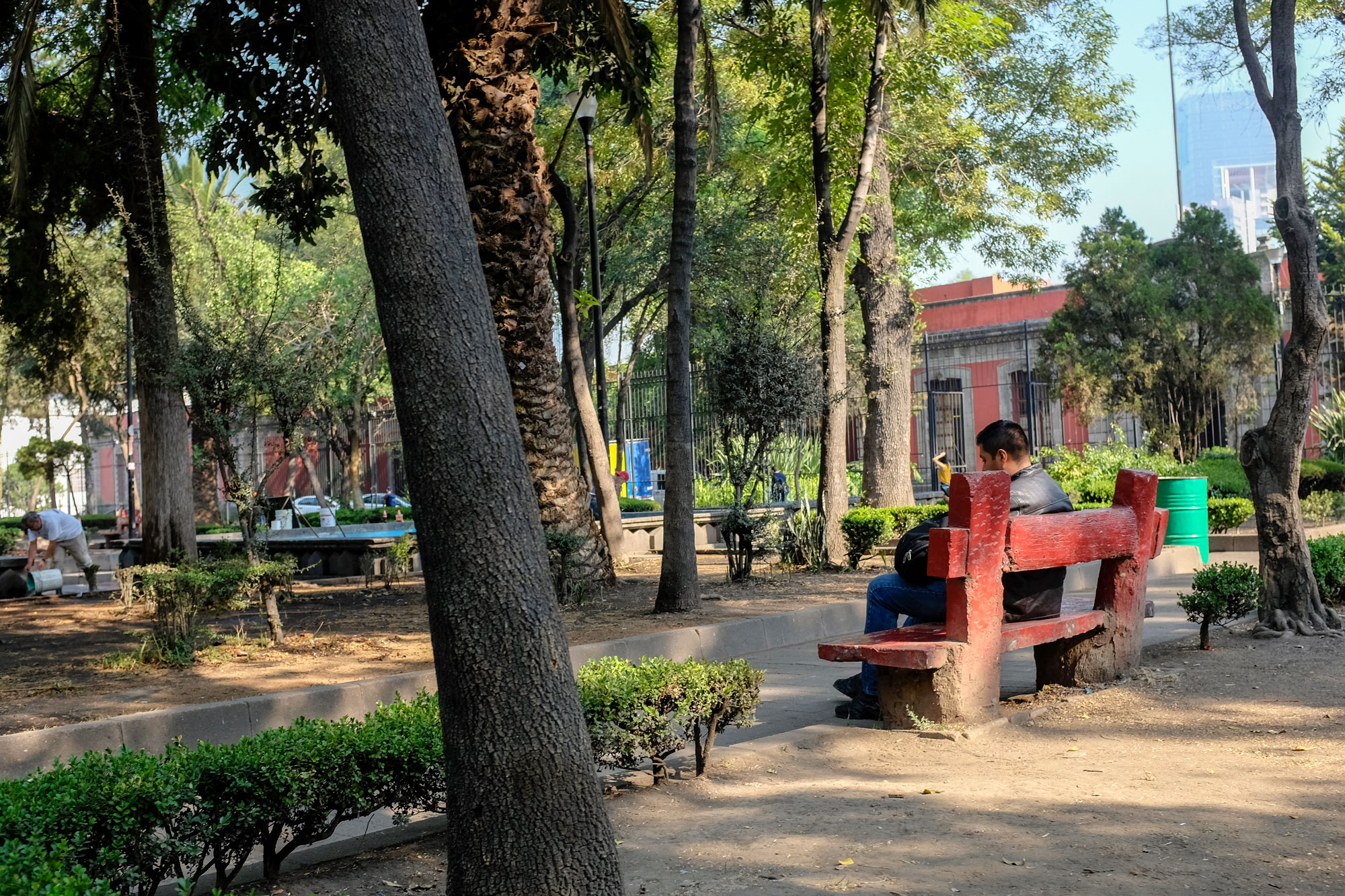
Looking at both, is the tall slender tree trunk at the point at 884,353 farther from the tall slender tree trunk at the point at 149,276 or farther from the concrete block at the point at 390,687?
the concrete block at the point at 390,687

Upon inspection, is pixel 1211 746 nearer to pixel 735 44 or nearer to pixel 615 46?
pixel 615 46

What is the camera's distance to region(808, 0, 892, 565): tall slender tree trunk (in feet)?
46.2

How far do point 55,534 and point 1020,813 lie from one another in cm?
1630

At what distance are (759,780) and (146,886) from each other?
2578mm

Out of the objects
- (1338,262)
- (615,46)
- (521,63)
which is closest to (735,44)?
Answer: (615,46)

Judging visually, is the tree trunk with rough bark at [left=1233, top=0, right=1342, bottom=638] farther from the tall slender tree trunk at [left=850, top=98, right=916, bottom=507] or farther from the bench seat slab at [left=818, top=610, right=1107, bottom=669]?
the tall slender tree trunk at [left=850, top=98, right=916, bottom=507]

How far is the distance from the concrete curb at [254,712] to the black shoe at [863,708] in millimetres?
1584

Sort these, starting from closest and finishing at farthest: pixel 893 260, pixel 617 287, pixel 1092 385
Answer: pixel 893 260, pixel 1092 385, pixel 617 287

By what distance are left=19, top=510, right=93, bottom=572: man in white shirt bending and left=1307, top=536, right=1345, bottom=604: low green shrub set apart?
606 inches

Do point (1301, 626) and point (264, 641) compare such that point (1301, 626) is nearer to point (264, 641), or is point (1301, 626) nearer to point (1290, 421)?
point (1290, 421)

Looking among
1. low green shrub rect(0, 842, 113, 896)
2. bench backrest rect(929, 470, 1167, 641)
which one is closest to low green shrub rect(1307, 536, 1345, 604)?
bench backrest rect(929, 470, 1167, 641)

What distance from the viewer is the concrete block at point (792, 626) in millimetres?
9969

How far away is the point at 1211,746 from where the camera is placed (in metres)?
5.48

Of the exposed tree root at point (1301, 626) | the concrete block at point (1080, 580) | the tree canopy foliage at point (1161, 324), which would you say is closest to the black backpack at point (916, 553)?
the exposed tree root at point (1301, 626)
